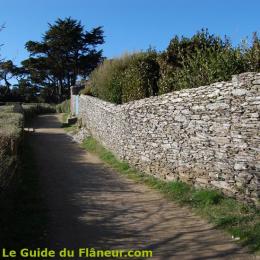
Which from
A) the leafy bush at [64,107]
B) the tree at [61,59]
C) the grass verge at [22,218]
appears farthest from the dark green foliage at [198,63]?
the tree at [61,59]

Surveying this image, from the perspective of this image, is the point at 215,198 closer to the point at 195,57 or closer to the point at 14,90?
the point at 195,57

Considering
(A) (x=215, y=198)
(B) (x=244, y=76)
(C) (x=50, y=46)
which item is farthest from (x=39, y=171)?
(C) (x=50, y=46)

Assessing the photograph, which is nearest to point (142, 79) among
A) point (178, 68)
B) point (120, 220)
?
point (178, 68)

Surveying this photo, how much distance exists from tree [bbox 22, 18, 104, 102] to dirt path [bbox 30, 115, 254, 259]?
36.2 meters

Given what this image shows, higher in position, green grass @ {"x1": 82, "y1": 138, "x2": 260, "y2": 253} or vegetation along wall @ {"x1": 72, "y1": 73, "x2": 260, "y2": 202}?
vegetation along wall @ {"x1": 72, "y1": 73, "x2": 260, "y2": 202}

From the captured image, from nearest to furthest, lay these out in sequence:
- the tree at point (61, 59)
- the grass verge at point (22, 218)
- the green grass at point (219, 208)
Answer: the grass verge at point (22, 218)
the green grass at point (219, 208)
the tree at point (61, 59)

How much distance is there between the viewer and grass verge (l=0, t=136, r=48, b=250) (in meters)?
A: 6.08

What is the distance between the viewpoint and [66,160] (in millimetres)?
14445

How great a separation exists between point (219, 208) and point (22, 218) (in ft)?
11.6

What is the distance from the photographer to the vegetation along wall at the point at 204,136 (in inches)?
297

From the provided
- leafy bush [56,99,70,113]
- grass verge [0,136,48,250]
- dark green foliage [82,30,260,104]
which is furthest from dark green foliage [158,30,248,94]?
leafy bush [56,99,70,113]

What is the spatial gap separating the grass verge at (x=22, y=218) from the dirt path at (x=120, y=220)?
0.64 ft

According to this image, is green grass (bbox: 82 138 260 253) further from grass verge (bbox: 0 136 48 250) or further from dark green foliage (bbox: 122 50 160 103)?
dark green foliage (bbox: 122 50 160 103)

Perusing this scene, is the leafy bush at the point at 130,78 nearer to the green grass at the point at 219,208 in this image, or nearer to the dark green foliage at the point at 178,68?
the dark green foliage at the point at 178,68
